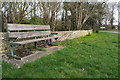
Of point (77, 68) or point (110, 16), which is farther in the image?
point (110, 16)

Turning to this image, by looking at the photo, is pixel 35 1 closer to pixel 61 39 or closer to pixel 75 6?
pixel 61 39

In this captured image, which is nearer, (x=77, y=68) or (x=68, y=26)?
(x=77, y=68)

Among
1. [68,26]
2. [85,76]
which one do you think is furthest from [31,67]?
[68,26]

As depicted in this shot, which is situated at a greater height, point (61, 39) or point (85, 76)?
point (61, 39)

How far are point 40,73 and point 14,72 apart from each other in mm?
591

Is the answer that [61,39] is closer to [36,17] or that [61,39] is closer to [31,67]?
[36,17]

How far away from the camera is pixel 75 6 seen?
1107 centimetres

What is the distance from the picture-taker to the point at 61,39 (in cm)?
705

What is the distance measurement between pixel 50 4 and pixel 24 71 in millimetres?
4903

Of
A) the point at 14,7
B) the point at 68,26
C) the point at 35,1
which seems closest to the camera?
the point at 14,7

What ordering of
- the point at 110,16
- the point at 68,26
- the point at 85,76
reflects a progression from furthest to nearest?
the point at 110,16
the point at 68,26
the point at 85,76

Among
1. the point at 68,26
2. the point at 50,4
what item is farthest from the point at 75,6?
the point at 50,4

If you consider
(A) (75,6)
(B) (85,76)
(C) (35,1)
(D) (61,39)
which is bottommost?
(B) (85,76)

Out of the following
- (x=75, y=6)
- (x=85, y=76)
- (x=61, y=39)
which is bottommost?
(x=85, y=76)
